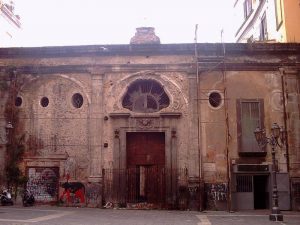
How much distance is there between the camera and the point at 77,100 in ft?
67.4

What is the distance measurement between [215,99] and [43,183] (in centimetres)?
925

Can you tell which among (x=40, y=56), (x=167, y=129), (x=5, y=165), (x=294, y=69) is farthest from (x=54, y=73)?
(x=294, y=69)

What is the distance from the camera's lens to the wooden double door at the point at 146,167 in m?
19.0

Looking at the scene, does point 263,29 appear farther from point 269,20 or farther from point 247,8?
point 247,8

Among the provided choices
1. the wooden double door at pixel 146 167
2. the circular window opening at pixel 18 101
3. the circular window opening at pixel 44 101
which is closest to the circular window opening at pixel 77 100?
the circular window opening at pixel 44 101

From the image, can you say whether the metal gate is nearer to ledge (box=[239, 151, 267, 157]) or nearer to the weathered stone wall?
the weathered stone wall

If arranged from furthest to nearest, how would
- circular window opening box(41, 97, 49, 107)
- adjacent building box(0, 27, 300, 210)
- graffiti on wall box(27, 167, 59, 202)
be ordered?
circular window opening box(41, 97, 49, 107)
graffiti on wall box(27, 167, 59, 202)
adjacent building box(0, 27, 300, 210)

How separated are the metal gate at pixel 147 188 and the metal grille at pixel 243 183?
2432 mm

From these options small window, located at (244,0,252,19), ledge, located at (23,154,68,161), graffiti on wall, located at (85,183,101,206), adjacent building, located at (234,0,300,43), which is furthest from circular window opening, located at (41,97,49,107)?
small window, located at (244,0,252,19)

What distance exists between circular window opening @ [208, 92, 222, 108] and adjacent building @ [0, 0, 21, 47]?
59.1 feet

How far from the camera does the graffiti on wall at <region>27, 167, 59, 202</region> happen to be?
1972 cm

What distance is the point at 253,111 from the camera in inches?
772

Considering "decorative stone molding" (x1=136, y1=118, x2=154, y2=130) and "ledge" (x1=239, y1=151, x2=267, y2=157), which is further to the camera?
"decorative stone molding" (x1=136, y1=118, x2=154, y2=130)

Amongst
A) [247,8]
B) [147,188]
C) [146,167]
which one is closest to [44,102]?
[146,167]
